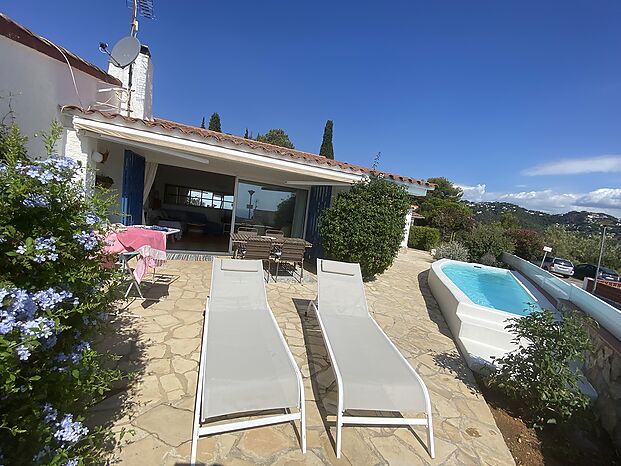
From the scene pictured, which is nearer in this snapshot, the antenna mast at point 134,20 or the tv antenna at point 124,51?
the tv antenna at point 124,51

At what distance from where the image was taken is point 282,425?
3969 millimetres

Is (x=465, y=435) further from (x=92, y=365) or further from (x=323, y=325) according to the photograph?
(x=92, y=365)

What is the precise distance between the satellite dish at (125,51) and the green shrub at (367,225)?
9768 mm

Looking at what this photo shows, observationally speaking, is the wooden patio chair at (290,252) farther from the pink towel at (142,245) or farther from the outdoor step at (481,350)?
the outdoor step at (481,350)

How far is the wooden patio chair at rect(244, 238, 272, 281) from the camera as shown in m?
9.83

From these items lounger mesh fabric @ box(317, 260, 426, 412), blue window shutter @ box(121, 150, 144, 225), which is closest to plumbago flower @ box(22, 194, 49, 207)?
→ lounger mesh fabric @ box(317, 260, 426, 412)

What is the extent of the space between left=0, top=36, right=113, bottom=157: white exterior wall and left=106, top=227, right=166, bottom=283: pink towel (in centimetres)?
263

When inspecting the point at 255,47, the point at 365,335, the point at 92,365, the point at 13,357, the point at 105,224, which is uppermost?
the point at 255,47

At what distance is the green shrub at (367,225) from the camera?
10.7 meters

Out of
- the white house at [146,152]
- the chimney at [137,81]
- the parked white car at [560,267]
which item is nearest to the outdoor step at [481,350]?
the white house at [146,152]

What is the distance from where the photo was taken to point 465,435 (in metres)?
4.25

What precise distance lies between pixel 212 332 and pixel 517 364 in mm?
5048

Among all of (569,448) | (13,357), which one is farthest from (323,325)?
(13,357)

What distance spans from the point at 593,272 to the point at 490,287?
77.9 ft
